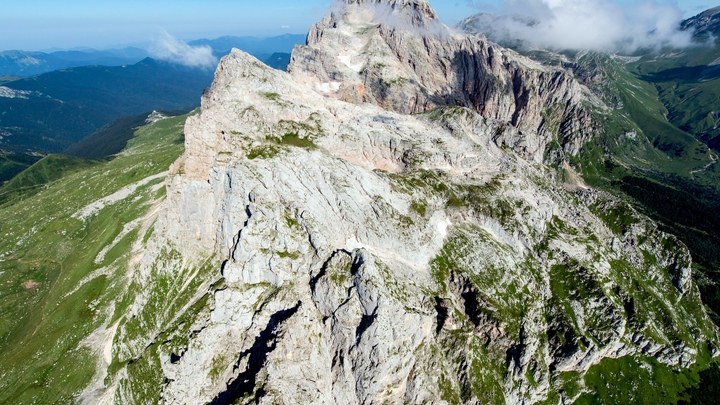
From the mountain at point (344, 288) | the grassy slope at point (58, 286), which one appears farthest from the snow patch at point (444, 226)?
the grassy slope at point (58, 286)

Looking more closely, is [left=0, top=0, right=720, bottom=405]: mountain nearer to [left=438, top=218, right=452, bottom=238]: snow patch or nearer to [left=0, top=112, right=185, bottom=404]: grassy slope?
[left=0, top=112, right=185, bottom=404]: grassy slope

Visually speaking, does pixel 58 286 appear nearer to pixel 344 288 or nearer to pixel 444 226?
pixel 344 288

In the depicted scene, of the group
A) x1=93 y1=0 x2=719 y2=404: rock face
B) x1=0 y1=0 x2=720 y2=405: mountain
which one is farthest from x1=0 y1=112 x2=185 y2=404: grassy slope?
x1=93 y1=0 x2=719 y2=404: rock face

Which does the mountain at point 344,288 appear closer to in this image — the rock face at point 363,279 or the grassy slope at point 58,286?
the rock face at point 363,279

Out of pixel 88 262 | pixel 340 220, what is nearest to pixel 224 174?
pixel 340 220

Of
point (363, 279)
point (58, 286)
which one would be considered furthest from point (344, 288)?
point (58, 286)

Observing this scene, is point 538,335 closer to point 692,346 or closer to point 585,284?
point 585,284
